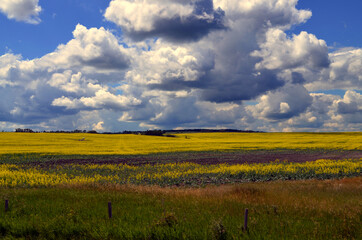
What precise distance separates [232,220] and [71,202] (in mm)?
7151

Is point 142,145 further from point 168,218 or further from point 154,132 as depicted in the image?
point 154,132

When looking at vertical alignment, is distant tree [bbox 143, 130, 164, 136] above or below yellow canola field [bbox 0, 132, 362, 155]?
above

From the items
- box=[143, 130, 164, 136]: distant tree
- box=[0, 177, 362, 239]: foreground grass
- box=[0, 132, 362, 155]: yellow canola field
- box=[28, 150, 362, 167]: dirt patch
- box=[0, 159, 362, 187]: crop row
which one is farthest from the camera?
box=[143, 130, 164, 136]: distant tree

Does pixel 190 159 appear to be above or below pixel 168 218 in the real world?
below

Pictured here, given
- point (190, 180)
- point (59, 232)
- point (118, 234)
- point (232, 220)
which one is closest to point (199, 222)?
point (232, 220)

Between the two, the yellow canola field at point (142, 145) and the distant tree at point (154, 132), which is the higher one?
the distant tree at point (154, 132)

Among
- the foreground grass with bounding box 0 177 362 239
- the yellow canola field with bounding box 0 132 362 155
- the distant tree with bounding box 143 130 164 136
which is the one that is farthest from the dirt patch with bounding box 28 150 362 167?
the distant tree with bounding box 143 130 164 136

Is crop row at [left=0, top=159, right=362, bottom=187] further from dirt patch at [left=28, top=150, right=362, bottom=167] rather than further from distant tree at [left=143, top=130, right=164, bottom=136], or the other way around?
distant tree at [left=143, top=130, right=164, bottom=136]

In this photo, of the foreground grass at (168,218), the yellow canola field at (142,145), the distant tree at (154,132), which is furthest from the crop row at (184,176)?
the distant tree at (154,132)

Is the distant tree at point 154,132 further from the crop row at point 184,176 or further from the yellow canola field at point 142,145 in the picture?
the crop row at point 184,176

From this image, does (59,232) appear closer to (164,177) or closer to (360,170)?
(164,177)

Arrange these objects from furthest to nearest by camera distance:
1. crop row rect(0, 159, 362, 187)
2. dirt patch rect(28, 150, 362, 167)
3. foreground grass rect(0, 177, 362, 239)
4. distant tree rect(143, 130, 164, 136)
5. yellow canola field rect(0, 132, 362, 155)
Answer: distant tree rect(143, 130, 164, 136)
yellow canola field rect(0, 132, 362, 155)
dirt patch rect(28, 150, 362, 167)
crop row rect(0, 159, 362, 187)
foreground grass rect(0, 177, 362, 239)

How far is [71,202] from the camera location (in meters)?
12.9

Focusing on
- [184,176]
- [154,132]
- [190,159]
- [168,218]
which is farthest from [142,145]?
[154,132]
